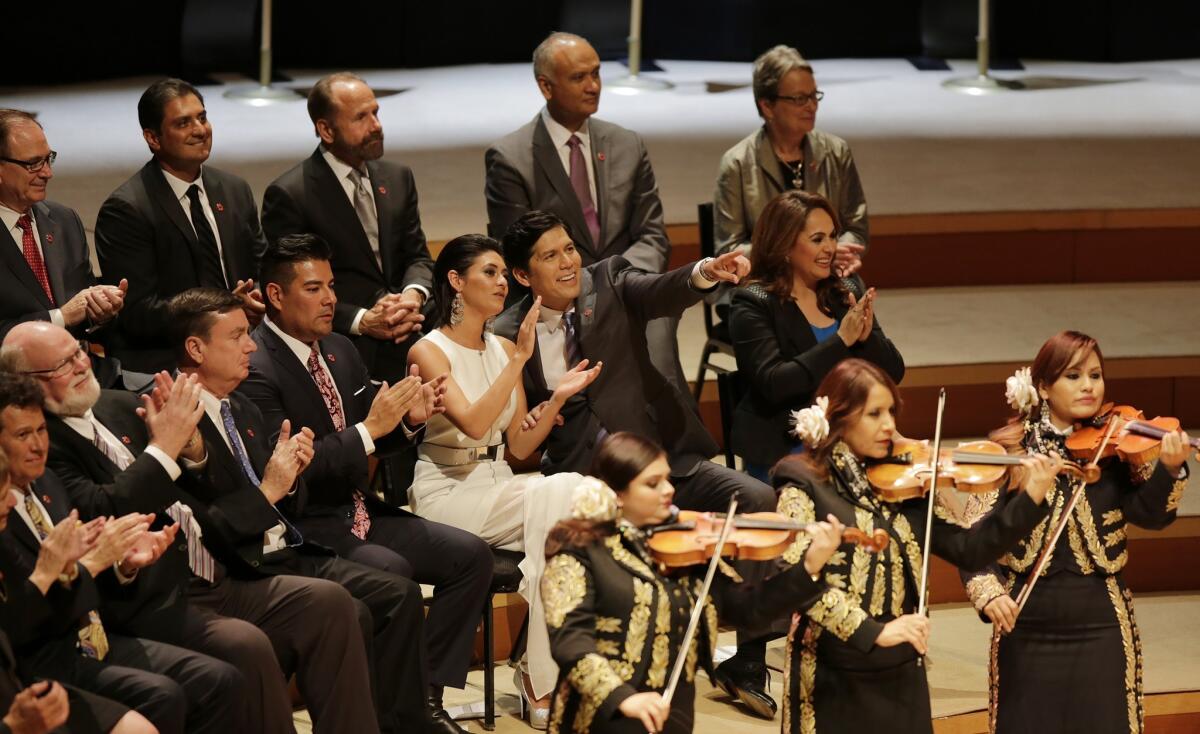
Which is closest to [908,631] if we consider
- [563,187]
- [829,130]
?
[563,187]

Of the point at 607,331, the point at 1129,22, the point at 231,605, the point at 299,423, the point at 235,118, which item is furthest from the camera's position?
the point at 1129,22

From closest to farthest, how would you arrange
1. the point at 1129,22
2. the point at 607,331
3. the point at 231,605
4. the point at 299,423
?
the point at 231,605 < the point at 299,423 < the point at 607,331 < the point at 1129,22

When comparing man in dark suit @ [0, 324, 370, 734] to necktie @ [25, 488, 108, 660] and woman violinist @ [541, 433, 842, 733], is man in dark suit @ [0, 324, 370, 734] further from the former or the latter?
woman violinist @ [541, 433, 842, 733]

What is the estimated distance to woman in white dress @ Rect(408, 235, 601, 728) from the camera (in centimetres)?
437

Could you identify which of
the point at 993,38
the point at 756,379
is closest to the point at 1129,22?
the point at 993,38

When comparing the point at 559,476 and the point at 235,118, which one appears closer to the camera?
the point at 559,476

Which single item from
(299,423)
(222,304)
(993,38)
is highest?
(993,38)

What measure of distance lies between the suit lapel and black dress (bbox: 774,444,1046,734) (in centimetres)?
170

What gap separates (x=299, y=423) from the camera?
14.2ft

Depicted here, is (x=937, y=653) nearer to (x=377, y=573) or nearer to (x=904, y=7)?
(x=377, y=573)

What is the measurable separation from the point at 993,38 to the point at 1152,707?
557 centimetres

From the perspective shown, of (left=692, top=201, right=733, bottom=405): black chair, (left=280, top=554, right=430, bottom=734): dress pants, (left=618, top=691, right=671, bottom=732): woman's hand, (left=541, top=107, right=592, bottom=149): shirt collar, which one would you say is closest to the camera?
(left=618, top=691, right=671, bottom=732): woman's hand

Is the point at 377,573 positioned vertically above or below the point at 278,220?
below

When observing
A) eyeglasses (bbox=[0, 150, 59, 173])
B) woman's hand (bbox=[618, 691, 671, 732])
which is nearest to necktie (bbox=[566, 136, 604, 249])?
eyeglasses (bbox=[0, 150, 59, 173])
